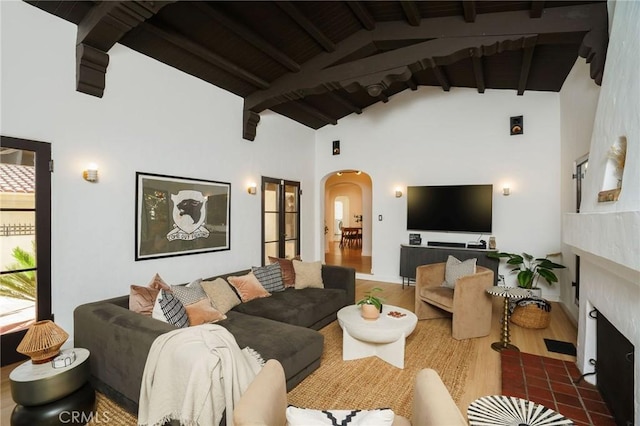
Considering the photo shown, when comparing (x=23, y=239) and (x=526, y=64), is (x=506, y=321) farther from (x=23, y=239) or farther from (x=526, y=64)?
(x=23, y=239)

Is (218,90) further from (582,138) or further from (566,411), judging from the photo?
(566,411)

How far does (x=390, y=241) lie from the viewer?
6453mm

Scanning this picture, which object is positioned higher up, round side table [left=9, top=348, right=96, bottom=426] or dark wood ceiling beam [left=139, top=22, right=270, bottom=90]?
dark wood ceiling beam [left=139, top=22, right=270, bottom=90]

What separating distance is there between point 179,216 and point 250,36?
2368mm

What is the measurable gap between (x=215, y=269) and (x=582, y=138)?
A: 5143mm

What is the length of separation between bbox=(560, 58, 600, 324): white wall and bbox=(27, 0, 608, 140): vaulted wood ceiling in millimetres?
285

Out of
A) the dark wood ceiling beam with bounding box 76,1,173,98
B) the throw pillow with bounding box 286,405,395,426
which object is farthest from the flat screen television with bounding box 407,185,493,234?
the throw pillow with bounding box 286,405,395,426

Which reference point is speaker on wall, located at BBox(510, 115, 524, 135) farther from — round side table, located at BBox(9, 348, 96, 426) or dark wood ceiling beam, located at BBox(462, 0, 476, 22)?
round side table, located at BBox(9, 348, 96, 426)

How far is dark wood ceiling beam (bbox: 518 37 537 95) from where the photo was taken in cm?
333

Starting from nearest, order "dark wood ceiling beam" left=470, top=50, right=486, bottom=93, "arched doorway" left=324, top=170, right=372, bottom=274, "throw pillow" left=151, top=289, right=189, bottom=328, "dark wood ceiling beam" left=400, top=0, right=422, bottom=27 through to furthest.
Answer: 1. "throw pillow" left=151, top=289, right=189, bottom=328
2. "dark wood ceiling beam" left=400, top=0, right=422, bottom=27
3. "dark wood ceiling beam" left=470, top=50, right=486, bottom=93
4. "arched doorway" left=324, top=170, right=372, bottom=274

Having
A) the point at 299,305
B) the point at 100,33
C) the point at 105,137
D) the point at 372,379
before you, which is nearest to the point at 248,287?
the point at 299,305

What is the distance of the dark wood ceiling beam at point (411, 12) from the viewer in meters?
3.29

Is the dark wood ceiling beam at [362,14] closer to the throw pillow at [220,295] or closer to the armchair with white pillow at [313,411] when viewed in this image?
the throw pillow at [220,295]

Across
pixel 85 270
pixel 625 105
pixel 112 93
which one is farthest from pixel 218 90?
pixel 625 105
